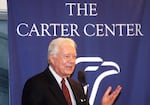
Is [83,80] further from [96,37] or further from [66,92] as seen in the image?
[96,37]

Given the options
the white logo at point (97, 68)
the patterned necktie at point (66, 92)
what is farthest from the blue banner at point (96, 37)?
the patterned necktie at point (66, 92)

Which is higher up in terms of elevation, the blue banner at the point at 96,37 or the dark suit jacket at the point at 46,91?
the blue banner at the point at 96,37

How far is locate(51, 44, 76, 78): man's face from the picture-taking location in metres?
3.53

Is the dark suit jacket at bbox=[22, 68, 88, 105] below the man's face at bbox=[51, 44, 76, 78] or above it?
below

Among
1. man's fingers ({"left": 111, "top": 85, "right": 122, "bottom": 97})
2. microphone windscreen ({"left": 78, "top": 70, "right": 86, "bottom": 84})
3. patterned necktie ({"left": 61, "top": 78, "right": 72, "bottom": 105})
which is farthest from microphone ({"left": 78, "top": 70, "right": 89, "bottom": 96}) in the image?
man's fingers ({"left": 111, "top": 85, "right": 122, "bottom": 97})

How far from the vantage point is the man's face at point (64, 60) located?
11.6 ft

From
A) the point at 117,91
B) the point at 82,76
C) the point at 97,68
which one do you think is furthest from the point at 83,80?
the point at 117,91

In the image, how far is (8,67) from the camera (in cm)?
350

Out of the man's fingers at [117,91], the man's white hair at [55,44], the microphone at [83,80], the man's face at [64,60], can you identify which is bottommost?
the man's fingers at [117,91]

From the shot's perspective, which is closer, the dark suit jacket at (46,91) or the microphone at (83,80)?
the dark suit jacket at (46,91)

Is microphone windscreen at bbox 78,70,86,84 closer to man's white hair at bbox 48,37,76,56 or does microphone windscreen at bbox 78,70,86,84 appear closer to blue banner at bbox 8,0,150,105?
blue banner at bbox 8,0,150,105

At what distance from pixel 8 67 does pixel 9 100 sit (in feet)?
0.86

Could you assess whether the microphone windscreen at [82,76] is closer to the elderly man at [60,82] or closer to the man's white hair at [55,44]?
the elderly man at [60,82]

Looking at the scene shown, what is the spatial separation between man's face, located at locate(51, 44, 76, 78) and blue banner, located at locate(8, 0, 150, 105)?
5 cm
